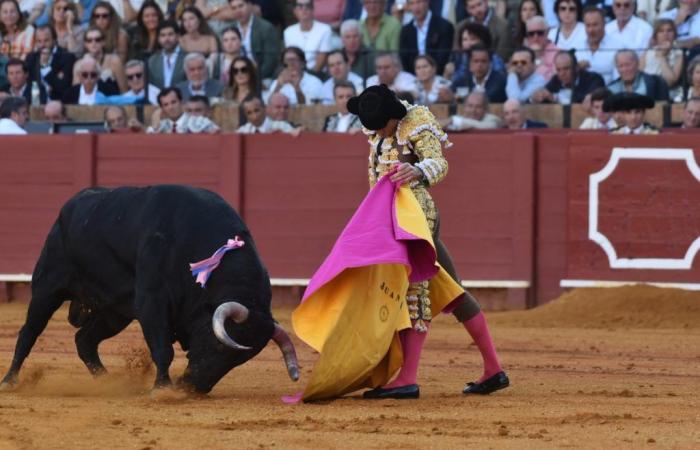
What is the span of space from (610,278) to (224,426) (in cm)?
590

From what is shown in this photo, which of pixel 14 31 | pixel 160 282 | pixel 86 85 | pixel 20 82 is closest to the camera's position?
pixel 160 282

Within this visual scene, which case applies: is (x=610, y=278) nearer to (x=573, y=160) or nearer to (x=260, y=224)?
(x=573, y=160)

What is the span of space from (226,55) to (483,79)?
2125mm

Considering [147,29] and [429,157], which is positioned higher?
[147,29]

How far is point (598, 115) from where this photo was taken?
10859 millimetres

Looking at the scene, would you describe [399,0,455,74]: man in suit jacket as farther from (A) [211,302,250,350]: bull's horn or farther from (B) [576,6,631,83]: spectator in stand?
(A) [211,302,250,350]: bull's horn

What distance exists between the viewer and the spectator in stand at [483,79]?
11.3 m

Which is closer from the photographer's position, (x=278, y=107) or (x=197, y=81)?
(x=278, y=107)

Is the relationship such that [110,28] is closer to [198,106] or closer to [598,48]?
[198,106]

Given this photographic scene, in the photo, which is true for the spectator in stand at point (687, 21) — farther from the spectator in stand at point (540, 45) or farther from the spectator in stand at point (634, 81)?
the spectator in stand at point (540, 45)

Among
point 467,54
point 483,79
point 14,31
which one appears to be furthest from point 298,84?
point 14,31

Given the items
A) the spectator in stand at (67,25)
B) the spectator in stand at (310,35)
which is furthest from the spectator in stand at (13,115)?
the spectator in stand at (310,35)

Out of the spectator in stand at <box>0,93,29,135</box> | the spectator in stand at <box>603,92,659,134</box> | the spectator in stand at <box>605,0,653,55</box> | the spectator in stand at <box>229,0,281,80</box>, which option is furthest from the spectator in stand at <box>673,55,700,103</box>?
the spectator in stand at <box>0,93,29,135</box>

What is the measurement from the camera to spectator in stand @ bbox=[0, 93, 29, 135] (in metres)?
11.9
